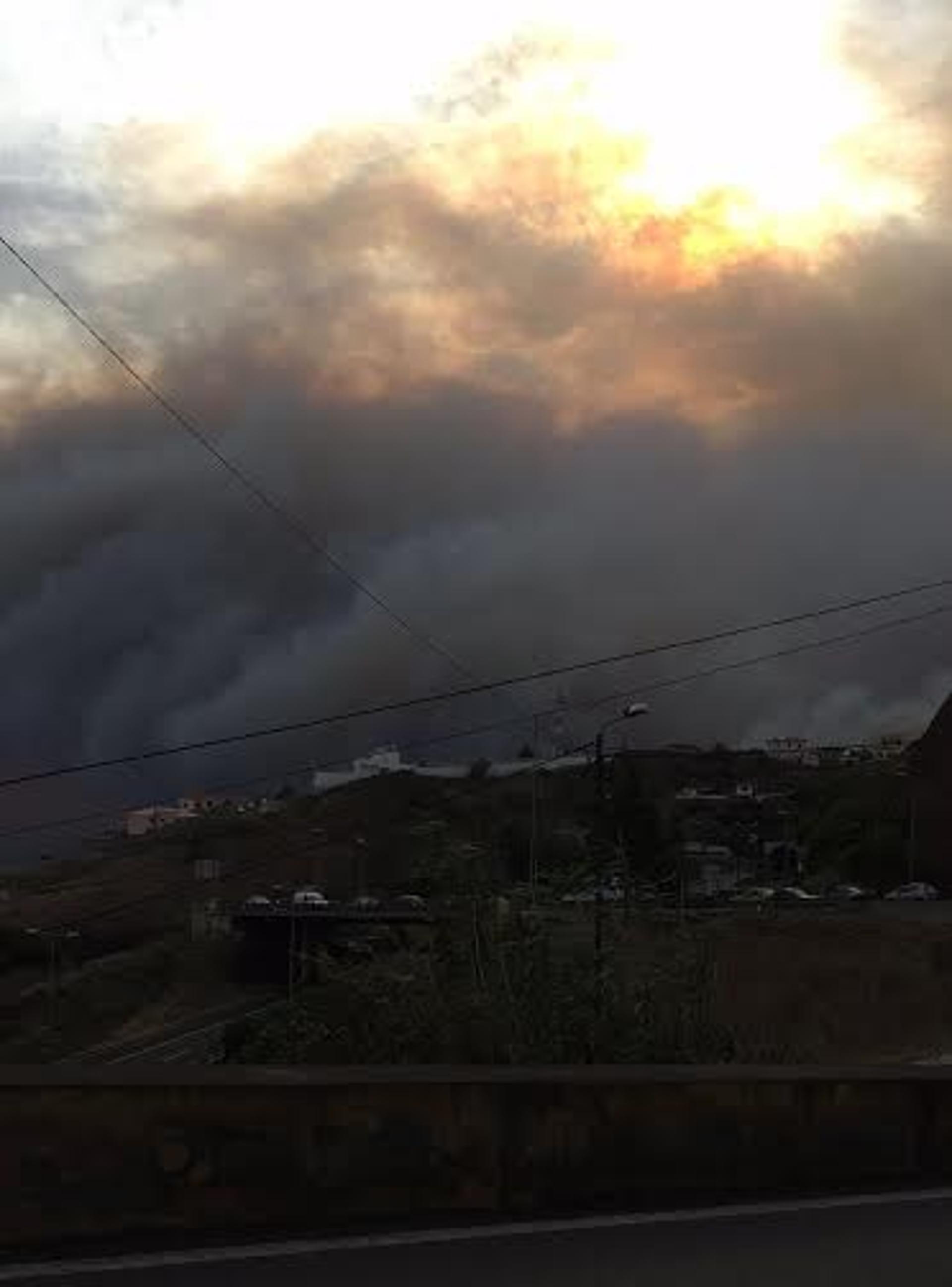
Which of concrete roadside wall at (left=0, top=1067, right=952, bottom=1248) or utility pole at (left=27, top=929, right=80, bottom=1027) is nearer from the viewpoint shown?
concrete roadside wall at (left=0, top=1067, right=952, bottom=1248)

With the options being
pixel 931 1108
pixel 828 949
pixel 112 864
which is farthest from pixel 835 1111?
pixel 112 864

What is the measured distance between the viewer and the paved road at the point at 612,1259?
6.50 metres

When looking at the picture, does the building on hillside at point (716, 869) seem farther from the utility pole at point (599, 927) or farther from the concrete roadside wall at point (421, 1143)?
the concrete roadside wall at point (421, 1143)

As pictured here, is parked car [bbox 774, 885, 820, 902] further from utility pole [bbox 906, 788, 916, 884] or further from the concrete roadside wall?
the concrete roadside wall

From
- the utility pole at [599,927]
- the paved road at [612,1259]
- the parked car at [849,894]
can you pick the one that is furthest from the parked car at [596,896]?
the parked car at [849,894]

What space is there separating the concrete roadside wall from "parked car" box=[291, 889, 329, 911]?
327 ft

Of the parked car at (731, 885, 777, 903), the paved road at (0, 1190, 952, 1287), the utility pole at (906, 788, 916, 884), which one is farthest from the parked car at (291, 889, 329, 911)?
the paved road at (0, 1190, 952, 1287)

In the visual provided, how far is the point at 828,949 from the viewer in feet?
217

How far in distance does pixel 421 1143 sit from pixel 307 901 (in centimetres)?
11484

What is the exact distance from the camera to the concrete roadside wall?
23.0ft

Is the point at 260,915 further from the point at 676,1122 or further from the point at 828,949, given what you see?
the point at 676,1122

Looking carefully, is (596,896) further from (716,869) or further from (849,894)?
(716,869)

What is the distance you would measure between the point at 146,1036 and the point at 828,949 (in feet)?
119

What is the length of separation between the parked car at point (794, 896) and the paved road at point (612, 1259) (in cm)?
9572
